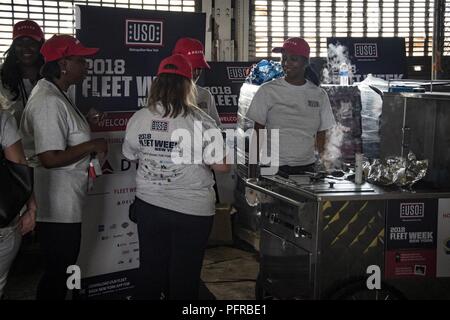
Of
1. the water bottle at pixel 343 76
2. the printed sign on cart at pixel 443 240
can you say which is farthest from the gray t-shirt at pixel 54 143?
the water bottle at pixel 343 76

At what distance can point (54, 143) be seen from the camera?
286 centimetres

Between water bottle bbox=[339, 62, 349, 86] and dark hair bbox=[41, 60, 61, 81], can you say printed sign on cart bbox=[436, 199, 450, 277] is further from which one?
water bottle bbox=[339, 62, 349, 86]

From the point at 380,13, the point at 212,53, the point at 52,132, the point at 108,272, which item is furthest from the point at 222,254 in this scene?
the point at 380,13

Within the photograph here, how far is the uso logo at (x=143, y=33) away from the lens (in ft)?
11.3

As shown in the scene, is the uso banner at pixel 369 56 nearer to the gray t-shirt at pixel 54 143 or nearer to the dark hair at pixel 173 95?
the dark hair at pixel 173 95

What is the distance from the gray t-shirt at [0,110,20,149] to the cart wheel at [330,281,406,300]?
155 cm

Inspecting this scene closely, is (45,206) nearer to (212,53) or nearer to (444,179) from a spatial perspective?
(444,179)

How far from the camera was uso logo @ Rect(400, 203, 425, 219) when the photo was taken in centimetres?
279

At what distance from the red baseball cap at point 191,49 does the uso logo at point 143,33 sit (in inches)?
4.4

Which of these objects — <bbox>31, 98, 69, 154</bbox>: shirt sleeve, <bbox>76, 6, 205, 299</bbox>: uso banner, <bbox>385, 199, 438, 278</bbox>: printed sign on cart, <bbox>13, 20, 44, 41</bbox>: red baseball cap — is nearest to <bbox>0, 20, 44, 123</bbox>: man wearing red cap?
<bbox>13, 20, 44, 41</bbox>: red baseball cap

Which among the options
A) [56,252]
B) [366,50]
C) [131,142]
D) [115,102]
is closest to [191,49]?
[115,102]

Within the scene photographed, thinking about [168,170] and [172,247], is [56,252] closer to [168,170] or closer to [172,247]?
[172,247]

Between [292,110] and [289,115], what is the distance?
4 cm

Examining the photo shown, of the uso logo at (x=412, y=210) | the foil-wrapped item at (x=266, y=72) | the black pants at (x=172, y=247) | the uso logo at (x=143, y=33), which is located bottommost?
the black pants at (x=172, y=247)
